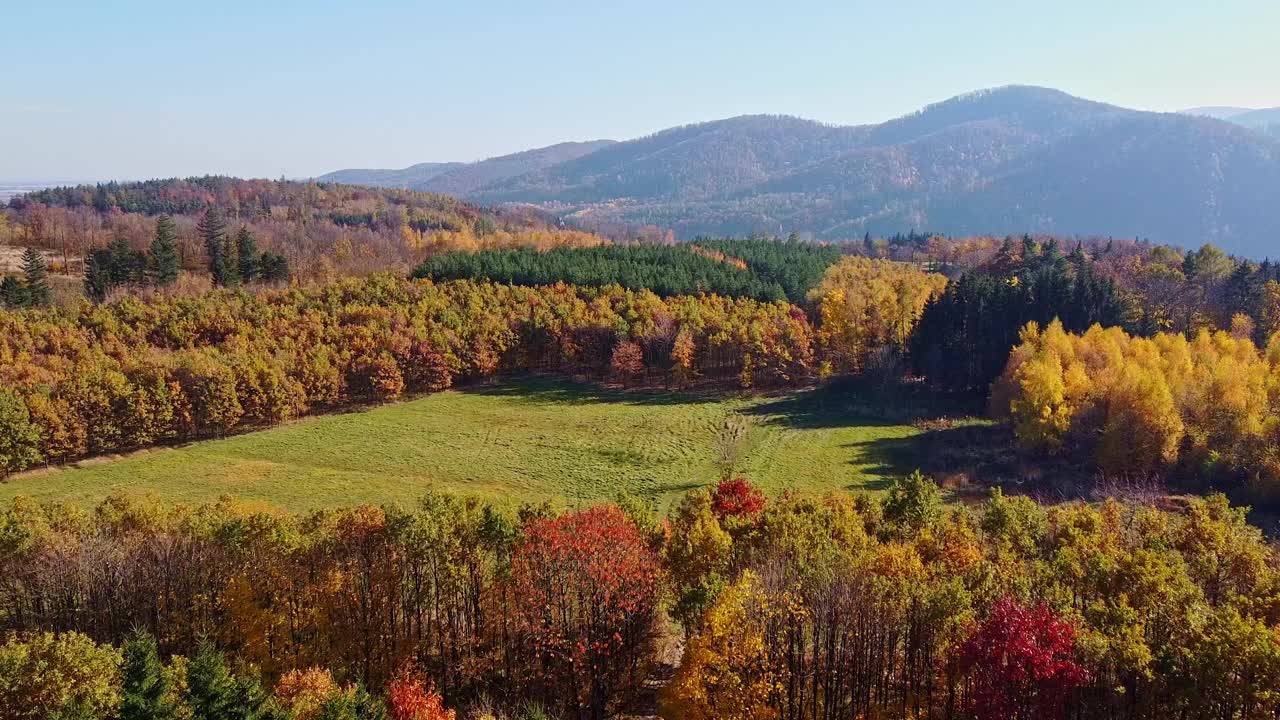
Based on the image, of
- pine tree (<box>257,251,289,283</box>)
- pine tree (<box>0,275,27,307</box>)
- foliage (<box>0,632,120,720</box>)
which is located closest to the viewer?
foliage (<box>0,632,120,720</box>)

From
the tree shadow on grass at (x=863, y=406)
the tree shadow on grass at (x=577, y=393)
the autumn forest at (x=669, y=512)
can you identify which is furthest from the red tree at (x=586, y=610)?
the tree shadow on grass at (x=577, y=393)

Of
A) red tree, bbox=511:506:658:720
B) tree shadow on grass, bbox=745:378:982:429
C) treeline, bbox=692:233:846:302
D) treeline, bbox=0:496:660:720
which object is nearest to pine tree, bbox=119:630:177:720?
treeline, bbox=0:496:660:720

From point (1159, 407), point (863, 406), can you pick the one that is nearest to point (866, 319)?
Result: point (863, 406)

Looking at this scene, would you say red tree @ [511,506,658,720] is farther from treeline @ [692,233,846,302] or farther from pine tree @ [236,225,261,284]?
pine tree @ [236,225,261,284]

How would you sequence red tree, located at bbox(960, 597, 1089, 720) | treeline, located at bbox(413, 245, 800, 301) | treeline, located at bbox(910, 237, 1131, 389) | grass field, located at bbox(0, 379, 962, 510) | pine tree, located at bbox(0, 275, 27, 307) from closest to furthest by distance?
red tree, located at bbox(960, 597, 1089, 720) < grass field, located at bbox(0, 379, 962, 510) < treeline, located at bbox(910, 237, 1131, 389) < pine tree, located at bbox(0, 275, 27, 307) < treeline, located at bbox(413, 245, 800, 301)

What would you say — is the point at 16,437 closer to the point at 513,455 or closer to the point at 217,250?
the point at 513,455

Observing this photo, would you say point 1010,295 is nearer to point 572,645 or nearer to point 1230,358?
point 1230,358

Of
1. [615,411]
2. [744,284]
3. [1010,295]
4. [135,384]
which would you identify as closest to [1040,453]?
[1010,295]

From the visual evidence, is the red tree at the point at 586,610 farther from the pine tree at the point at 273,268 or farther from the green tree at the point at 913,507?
the pine tree at the point at 273,268
